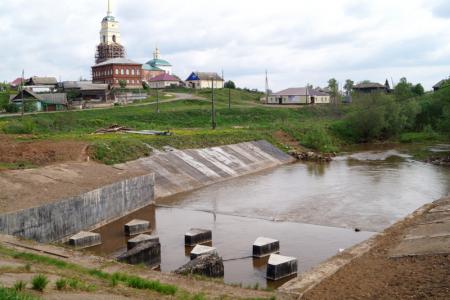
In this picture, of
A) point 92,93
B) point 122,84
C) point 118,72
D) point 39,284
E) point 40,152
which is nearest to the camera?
point 39,284

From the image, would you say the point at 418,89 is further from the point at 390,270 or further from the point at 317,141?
the point at 390,270

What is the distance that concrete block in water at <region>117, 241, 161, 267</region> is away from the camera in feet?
62.5

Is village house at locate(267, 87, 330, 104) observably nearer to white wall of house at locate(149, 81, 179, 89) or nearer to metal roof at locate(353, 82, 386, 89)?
metal roof at locate(353, 82, 386, 89)

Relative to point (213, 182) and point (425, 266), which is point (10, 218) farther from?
point (213, 182)

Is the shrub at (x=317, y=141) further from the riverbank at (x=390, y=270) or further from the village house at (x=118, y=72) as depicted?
the village house at (x=118, y=72)

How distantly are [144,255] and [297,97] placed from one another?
277 feet

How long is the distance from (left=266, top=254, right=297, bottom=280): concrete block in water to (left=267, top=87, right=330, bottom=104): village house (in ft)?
274

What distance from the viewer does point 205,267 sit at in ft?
57.6

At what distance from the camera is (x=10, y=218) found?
20219 mm

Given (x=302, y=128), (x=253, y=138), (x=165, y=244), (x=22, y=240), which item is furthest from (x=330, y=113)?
(x=22, y=240)

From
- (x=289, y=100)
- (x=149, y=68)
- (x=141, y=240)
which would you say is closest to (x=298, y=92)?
(x=289, y=100)

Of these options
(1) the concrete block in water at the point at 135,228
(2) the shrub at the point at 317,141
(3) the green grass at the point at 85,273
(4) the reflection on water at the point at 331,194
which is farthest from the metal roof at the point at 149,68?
(3) the green grass at the point at 85,273

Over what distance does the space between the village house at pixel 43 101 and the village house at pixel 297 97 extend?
43.5m

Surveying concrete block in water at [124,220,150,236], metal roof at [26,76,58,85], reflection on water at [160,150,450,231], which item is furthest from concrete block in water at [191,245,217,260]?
metal roof at [26,76,58,85]
